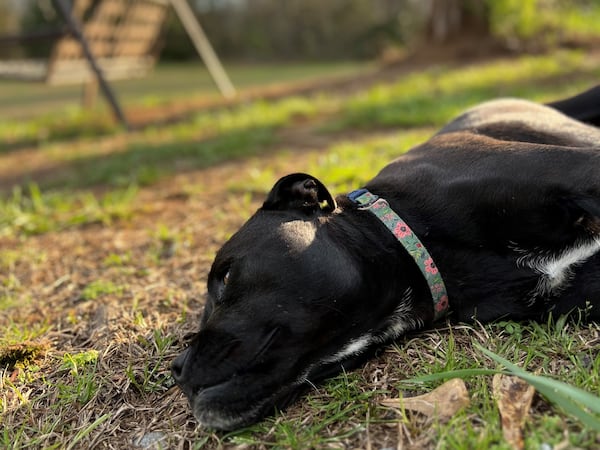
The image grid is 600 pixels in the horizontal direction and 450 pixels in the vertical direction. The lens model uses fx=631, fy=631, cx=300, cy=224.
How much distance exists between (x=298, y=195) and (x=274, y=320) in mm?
552

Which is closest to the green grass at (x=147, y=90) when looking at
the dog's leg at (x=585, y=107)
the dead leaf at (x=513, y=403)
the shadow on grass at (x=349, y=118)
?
the shadow on grass at (x=349, y=118)

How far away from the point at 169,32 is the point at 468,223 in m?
22.0

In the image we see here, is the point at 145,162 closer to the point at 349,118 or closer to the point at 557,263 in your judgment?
the point at 349,118

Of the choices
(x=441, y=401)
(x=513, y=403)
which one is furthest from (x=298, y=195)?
(x=513, y=403)

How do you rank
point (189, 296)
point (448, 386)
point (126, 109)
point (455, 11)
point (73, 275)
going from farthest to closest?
point (455, 11) → point (126, 109) → point (73, 275) → point (189, 296) → point (448, 386)

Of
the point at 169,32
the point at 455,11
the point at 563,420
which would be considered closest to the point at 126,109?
the point at 455,11

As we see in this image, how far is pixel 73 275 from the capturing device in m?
3.61

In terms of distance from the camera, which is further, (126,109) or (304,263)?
(126,109)

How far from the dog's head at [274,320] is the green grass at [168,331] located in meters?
0.10

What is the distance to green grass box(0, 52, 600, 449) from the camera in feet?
6.51

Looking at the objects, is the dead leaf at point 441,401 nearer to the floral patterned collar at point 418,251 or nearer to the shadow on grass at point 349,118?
the floral patterned collar at point 418,251

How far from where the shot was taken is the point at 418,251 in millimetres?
Answer: 2355

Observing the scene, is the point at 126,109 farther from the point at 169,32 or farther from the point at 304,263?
the point at 169,32

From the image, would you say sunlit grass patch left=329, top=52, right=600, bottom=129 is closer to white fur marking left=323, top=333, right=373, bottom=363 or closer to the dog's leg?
the dog's leg
